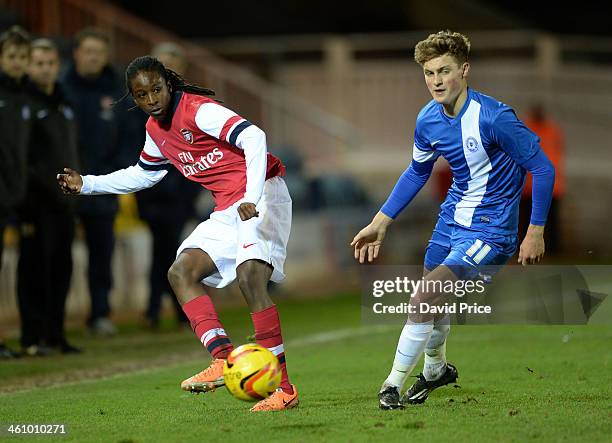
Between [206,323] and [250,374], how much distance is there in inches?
25.1

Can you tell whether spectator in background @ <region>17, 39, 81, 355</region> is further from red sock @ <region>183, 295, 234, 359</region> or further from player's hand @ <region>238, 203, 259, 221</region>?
player's hand @ <region>238, 203, 259, 221</region>

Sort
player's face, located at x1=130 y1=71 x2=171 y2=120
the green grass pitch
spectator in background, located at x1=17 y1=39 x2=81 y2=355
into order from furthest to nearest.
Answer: spectator in background, located at x1=17 y1=39 x2=81 y2=355, player's face, located at x1=130 y1=71 x2=171 y2=120, the green grass pitch

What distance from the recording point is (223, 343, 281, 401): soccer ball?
6.26m

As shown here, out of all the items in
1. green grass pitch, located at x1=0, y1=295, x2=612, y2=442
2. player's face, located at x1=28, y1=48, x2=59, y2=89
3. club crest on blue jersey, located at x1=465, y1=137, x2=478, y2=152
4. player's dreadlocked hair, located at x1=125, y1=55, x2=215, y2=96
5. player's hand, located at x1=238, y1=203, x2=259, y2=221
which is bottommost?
green grass pitch, located at x1=0, y1=295, x2=612, y2=442

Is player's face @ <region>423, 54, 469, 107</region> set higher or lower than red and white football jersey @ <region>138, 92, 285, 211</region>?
higher

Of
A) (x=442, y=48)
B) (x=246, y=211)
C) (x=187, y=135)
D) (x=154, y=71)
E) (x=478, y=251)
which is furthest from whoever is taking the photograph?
(x=187, y=135)

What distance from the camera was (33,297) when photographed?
1042 centimetres

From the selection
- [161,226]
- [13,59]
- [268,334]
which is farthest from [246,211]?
[161,226]

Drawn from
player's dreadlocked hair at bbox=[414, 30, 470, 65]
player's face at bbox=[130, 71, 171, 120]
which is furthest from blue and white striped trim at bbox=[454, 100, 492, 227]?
player's face at bbox=[130, 71, 171, 120]

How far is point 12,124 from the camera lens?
387 inches

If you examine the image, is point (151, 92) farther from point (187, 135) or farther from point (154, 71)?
point (187, 135)

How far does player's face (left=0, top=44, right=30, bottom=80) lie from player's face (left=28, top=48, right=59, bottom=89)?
141 mm

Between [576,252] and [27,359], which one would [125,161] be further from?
[576,252]

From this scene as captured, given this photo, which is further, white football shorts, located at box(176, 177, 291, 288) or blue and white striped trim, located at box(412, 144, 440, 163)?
blue and white striped trim, located at box(412, 144, 440, 163)
